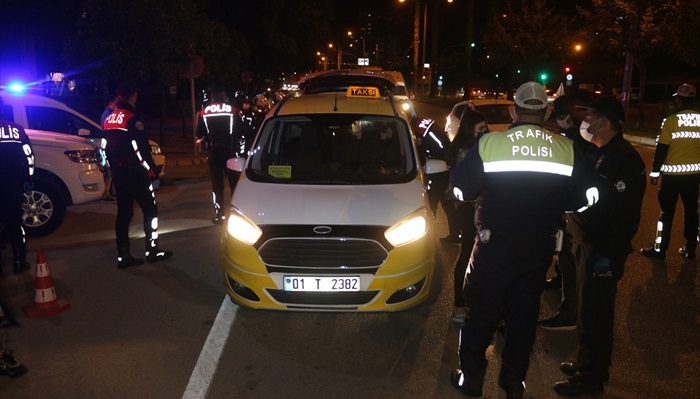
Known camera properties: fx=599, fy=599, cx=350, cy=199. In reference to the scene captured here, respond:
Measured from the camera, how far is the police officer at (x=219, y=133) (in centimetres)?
852

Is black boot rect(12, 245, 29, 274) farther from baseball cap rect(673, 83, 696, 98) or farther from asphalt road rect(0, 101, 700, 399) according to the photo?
baseball cap rect(673, 83, 696, 98)

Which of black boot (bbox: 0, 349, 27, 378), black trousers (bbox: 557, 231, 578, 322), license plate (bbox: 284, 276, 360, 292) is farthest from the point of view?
black trousers (bbox: 557, 231, 578, 322)

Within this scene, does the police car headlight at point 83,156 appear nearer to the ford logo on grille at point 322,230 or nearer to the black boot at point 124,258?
the black boot at point 124,258

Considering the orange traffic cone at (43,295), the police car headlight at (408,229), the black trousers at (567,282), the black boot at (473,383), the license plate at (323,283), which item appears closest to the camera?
the black boot at (473,383)

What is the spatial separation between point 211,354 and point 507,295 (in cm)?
230

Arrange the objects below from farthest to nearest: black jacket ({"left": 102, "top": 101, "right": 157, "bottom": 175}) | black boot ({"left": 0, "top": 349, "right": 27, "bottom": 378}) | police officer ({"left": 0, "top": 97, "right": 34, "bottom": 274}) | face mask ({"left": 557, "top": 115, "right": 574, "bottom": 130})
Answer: black jacket ({"left": 102, "top": 101, "right": 157, "bottom": 175})
police officer ({"left": 0, "top": 97, "right": 34, "bottom": 274})
face mask ({"left": 557, "top": 115, "right": 574, "bottom": 130})
black boot ({"left": 0, "top": 349, "right": 27, "bottom": 378})

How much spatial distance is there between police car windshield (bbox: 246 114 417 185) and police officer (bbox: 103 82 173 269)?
1.51m

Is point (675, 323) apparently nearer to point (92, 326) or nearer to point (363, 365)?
point (363, 365)

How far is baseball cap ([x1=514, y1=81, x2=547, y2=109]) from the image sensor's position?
3.57 metres

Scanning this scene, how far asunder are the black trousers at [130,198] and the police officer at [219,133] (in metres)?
1.80

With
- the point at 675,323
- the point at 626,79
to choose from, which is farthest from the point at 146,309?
the point at 626,79

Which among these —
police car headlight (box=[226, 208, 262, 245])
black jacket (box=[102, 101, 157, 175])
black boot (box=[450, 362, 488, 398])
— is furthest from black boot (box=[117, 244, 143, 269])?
black boot (box=[450, 362, 488, 398])

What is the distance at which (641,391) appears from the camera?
409cm

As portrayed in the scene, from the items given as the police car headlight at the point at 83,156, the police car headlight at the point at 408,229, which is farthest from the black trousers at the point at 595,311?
the police car headlight at the point at 83,156
